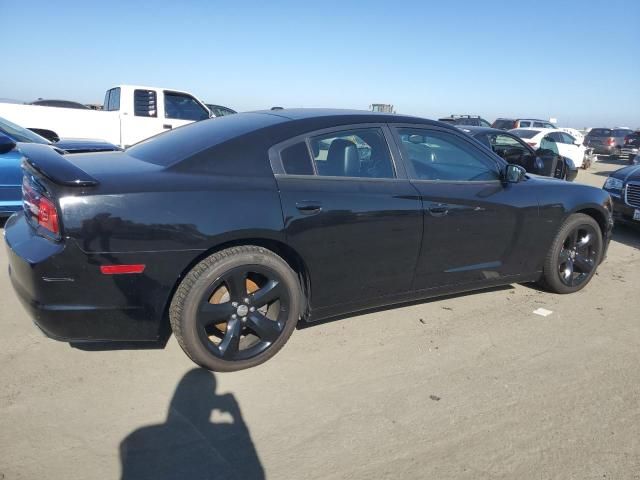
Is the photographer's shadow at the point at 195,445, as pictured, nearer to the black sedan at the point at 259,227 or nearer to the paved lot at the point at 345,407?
the paved lot at the point at 345,407

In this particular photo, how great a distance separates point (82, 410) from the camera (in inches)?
98.0

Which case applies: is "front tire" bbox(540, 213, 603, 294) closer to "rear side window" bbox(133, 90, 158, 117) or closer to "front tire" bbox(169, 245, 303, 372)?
"front tire" bbox(169, 245, 303, 372)

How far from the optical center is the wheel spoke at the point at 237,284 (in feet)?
9.07

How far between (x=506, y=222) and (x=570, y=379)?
1262mm

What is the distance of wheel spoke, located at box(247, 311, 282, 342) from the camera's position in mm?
2908

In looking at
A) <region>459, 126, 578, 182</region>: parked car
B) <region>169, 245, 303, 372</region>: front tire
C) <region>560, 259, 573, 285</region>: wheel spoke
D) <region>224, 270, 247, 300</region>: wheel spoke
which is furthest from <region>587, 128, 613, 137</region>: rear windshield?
<region>224, 270, 247, 300</region>: wheel spoke

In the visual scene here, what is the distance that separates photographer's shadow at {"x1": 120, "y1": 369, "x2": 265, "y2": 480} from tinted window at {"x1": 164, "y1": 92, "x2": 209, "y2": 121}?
938 cm

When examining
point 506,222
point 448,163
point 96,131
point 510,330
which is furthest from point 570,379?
point 96,131

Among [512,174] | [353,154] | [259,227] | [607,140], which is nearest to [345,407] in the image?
[259,227]

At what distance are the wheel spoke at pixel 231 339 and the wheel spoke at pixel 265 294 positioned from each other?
0.52 feet

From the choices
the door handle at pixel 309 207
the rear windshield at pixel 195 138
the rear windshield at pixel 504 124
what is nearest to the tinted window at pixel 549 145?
the rear windshield at pixel 504 124

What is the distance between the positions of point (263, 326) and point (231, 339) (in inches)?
8.1

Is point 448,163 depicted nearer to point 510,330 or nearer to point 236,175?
point 510,330

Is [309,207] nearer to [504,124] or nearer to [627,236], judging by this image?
[627,236]
